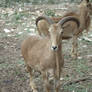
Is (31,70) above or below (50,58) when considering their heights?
below

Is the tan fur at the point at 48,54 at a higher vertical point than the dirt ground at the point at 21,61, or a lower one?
higher

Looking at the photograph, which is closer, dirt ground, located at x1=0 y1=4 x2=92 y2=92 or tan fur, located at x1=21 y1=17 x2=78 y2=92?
tan fur, located at x1=21 y1=17 x2=78 y2=92

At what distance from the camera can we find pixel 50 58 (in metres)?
6.55

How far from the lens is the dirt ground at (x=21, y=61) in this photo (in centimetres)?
752

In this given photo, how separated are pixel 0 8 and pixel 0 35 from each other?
18.9 ft

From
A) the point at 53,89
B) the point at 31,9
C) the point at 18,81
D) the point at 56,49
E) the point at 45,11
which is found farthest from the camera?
the point at 31,9

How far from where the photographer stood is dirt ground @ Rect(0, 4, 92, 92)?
7521 mm

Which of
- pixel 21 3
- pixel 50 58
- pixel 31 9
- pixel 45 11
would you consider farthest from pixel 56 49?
pixel 21 3

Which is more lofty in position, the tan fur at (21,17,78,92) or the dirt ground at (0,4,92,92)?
the tan fur at (21,17,78,92)

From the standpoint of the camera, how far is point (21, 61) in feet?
31.0

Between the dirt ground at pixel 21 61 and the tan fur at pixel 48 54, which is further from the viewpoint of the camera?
the dirt ground at pixel 21 61

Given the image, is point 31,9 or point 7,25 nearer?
point 7,25

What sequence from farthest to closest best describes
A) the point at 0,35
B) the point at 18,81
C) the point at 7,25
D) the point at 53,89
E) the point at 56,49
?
the point at 7,25, the point at 0,35, the point at 18,81, the point at 53,89, the point at 56,49

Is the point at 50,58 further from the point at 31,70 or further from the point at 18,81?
the point at 18,81
